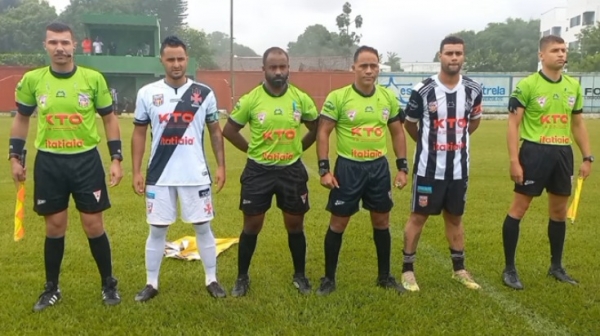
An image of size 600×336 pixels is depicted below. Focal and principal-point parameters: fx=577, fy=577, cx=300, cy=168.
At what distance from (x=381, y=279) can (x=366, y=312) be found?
2.13ft

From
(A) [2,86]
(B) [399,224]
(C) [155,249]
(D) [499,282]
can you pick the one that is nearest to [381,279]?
(D) [499,282]

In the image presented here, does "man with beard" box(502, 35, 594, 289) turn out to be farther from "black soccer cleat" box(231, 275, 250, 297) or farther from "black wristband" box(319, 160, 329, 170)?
"black soccer cleat" box(231, 275, 250, 297)

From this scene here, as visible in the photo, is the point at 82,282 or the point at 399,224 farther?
the point at 399,224

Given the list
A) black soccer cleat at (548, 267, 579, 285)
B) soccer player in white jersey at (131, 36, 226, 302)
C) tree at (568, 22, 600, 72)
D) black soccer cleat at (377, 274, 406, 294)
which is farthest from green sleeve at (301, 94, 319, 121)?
tree at (568, 22, 600, 72)

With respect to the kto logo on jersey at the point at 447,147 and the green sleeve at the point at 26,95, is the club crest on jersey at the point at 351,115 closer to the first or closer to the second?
the kto logo on jersey at the point at 447,147

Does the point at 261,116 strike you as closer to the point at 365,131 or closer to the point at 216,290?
the point at 365,131

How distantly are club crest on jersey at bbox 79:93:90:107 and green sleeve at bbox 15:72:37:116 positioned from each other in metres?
0.36

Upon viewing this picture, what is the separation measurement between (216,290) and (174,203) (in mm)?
801

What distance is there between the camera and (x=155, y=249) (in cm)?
464

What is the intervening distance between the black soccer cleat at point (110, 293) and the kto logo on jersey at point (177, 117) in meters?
1.36

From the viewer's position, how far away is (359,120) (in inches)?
183

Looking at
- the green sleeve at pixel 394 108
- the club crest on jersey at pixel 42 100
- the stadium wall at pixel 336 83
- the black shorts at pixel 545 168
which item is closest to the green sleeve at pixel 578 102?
the black shorts at pixel 545 168

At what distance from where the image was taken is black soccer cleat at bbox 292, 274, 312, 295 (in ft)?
15.8

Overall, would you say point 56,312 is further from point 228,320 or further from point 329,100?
point 329,100
